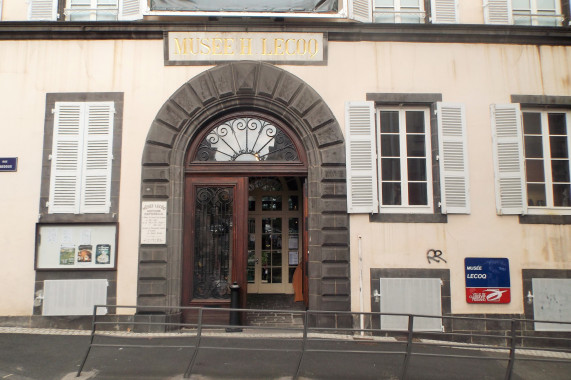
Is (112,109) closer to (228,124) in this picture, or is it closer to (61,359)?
(228,124)

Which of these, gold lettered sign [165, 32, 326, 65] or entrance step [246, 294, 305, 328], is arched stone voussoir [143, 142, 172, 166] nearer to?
gold lettered sign [165, 32, 326, 65]

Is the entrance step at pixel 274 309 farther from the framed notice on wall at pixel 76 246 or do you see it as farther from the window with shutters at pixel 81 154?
the window with shutters at pixel 81 154

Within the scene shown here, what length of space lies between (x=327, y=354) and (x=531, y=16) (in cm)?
785

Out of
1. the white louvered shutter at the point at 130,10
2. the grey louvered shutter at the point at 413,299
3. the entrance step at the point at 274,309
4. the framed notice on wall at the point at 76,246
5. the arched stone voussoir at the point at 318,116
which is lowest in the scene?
the entrance step at the point at 274,309

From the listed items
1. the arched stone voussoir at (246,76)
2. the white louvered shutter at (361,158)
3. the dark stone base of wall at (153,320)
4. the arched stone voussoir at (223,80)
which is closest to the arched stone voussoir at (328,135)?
the white louvered shutter at (361,158)

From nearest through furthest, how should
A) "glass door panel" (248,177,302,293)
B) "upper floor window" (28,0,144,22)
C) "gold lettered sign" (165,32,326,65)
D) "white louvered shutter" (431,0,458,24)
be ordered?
"gold lettered sign" (165,32,326,65) < "upper floor window" (28,0,144,22) < "white louvered shutter" (431,0,458,24) < "glass door panel" (248,177,302,293)

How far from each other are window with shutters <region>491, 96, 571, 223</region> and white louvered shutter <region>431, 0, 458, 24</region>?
2.00 metres

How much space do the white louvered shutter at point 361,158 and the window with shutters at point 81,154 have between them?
14.5ft

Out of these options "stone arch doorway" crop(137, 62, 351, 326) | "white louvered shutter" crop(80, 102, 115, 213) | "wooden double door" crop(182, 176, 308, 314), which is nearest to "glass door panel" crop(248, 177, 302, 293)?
"wooden double door" crop(182, 176, 308, 314)

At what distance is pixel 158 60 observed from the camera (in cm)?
848

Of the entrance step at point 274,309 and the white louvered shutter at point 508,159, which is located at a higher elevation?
the white louvered shutter at point 508,159

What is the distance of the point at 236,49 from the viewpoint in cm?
848

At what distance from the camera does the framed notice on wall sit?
798cm

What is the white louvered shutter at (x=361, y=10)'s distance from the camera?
8531mm
